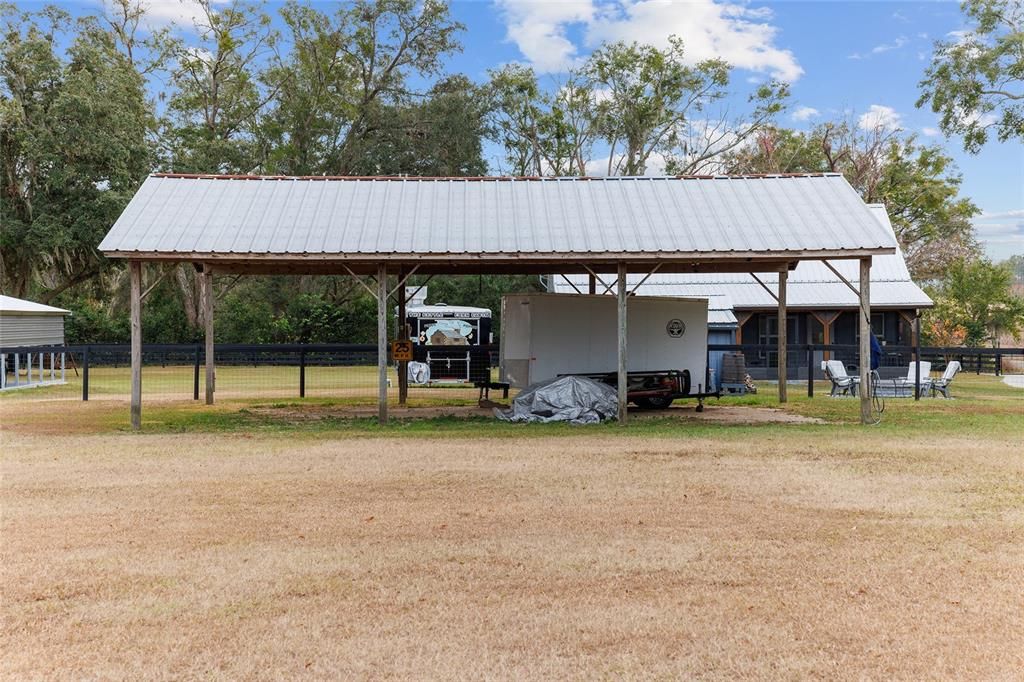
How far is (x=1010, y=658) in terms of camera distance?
15.1ft

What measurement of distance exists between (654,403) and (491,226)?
5.26m

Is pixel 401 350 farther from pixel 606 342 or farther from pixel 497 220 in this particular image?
pixel 606 342

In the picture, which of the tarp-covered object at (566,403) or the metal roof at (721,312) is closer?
the tarp-covered object at (566,403)

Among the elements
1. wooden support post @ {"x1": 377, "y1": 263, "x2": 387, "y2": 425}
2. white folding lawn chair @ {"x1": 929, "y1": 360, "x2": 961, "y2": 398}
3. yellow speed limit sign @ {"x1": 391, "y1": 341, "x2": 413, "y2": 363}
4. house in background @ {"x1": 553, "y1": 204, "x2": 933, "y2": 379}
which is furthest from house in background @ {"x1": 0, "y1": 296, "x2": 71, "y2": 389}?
white folding lawn chair @ {"x1": 929, "y1": 360, "x2": 961, "y2": 398}

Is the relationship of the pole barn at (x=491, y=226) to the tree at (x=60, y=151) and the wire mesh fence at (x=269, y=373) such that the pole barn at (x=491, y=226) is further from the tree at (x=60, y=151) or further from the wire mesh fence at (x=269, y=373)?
the tree at (x=60, y=151)

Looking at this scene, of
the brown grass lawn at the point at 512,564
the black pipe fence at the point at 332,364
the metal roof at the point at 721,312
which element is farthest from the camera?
the metal roof at the point at 721,312

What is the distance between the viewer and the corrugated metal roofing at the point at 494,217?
46.9 ft

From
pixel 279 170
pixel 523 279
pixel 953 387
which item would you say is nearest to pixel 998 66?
pixel 953 387

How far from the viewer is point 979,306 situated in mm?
39781

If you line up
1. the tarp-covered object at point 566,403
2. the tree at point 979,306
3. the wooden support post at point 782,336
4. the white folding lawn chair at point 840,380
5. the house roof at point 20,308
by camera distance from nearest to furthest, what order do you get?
Answer: the tarp-covered object at point 566,403 → the wooden support post at point 782,336 → the white folding lawn chair at point 840,380 → the house roof at point 20,308 → the tree at point 979,306

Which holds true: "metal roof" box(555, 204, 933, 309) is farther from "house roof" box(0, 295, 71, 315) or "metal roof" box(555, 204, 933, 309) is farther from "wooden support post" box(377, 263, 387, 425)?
"house roof" box(0, 295, 71, 315)

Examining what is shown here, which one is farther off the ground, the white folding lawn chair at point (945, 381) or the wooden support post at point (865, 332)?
the wooden support post at point (865, 332)

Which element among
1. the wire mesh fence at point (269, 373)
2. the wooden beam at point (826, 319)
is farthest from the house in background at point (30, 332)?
the wooden beam at point (826, 319)

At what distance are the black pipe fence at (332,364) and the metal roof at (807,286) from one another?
156 centimetres
